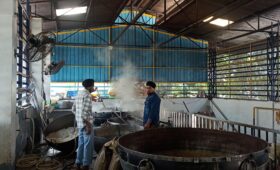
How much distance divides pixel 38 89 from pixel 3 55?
3487 mm

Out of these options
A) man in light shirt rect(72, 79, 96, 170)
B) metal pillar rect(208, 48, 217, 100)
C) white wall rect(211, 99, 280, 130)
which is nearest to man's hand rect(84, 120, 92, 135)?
man in light shirt rect(72, 79, 96, 170)

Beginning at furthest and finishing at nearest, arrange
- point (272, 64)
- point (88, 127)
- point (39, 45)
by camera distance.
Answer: point (272, 64) → point (39, 45) → point (88, 127)

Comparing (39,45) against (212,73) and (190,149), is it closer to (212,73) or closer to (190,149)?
(190,149)

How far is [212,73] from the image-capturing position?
14492mm

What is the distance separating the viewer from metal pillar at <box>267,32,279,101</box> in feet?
33.3

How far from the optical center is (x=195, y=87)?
586 inches

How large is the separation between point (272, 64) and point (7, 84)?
9.93 meters

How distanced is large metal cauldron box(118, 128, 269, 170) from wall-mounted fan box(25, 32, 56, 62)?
128 inches

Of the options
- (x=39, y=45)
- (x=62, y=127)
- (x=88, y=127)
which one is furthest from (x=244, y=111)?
(x=39, y=45)

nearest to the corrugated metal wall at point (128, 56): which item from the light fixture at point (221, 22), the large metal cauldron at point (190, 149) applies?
the light fixture at point (221, 22)

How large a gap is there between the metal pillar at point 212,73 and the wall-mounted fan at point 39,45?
10832mm

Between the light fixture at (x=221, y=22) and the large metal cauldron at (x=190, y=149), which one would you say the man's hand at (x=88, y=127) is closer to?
the large metal cauldron at (x=190, y=149)

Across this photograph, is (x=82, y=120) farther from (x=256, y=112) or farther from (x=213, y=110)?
(x=213, y=110)

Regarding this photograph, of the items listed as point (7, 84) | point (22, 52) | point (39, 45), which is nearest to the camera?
point (7, 84)
